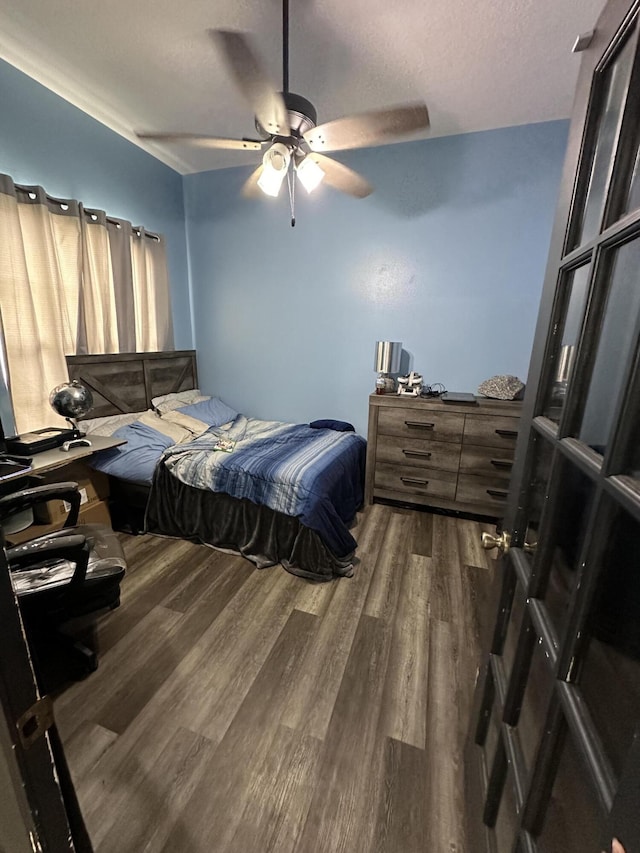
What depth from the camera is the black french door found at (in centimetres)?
47

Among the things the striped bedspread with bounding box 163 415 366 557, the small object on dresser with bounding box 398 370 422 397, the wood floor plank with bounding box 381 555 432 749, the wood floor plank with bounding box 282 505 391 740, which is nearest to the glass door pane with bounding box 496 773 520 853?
the wood floor plank with bounding box 381 555 432 749

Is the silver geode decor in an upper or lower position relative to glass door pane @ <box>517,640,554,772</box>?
upper

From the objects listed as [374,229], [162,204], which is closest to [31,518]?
[162,204]

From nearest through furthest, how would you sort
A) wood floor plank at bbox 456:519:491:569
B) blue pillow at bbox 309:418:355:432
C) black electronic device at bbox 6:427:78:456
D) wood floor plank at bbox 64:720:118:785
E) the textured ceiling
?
wood floor plank at bbox 64:720:118:785, the textured ceiling, black electronic device at bbox 6:427:78:456, wood floor plank at bbox 456:519:491:569, blue pillow at bbox 309:418:355:432

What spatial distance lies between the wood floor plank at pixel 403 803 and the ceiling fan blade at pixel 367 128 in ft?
8.19

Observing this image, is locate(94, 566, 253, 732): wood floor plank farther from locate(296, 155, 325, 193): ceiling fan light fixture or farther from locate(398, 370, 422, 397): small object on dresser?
locate(296, 155, 325, 193): ceiling fan light fixture

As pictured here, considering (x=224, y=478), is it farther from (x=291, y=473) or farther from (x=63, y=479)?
(x=63, y=479)

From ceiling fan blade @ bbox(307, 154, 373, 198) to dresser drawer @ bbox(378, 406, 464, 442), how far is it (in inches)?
60.2

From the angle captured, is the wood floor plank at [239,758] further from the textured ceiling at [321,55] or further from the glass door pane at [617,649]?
the textured ceiling at [321,55]

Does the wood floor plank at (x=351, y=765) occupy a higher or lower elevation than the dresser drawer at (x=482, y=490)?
lower

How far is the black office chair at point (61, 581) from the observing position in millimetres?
1309

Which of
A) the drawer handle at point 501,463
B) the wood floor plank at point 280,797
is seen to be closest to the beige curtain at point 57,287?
the wood floor plank at point 280,797

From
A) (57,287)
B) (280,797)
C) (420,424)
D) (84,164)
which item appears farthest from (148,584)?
(84,164)

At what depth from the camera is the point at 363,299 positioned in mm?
3221
